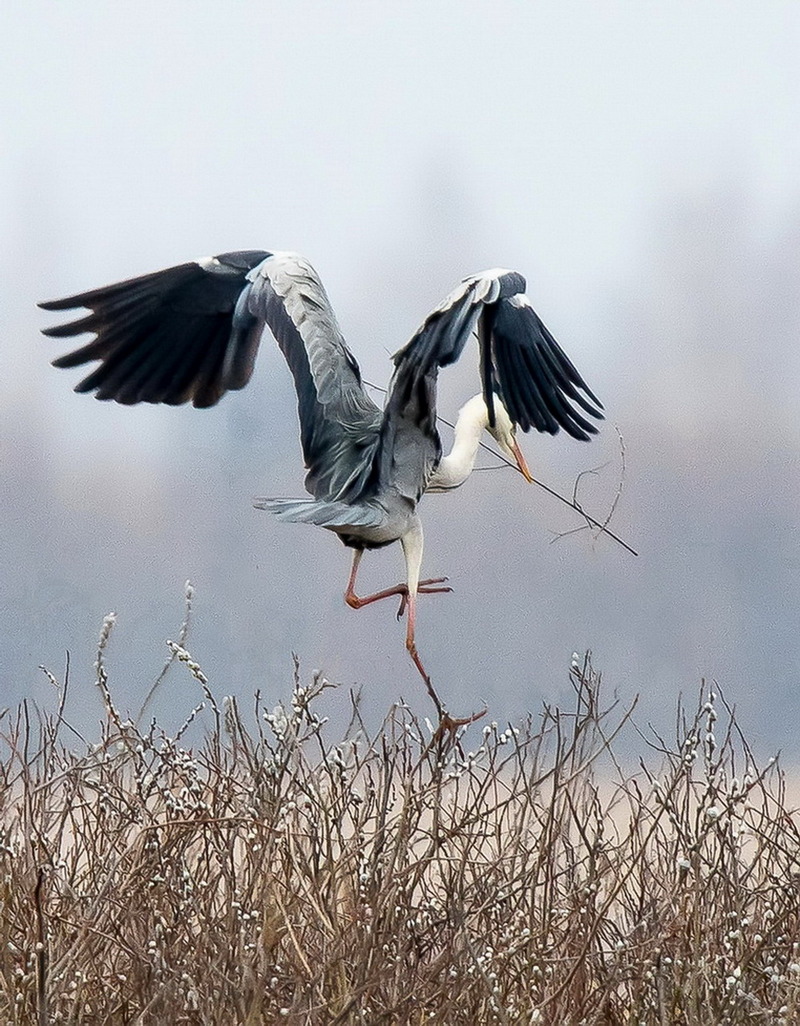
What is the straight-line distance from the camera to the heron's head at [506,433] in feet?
20.3

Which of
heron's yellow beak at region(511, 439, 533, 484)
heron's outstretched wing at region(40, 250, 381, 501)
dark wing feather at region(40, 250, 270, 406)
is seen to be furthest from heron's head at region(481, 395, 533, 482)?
dark wing feather at region(40, 250, 270, 406)

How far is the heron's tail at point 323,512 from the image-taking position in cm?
519

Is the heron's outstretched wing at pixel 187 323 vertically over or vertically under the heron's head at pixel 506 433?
over

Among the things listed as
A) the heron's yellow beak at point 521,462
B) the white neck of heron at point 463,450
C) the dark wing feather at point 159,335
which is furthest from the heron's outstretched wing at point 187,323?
the heron's yellow beak at point 521,462

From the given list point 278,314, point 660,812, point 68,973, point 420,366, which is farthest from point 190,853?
point 278,314

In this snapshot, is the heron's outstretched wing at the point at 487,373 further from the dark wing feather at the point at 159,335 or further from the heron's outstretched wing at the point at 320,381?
the dark wing feather at the point at 159,335

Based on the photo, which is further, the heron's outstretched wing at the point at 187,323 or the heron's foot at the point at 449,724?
the heron's outstretched wing at the point at 187,323

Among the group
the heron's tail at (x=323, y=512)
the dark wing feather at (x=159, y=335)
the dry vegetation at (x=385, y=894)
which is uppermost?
the dark wing feather at (x=159, y=335)

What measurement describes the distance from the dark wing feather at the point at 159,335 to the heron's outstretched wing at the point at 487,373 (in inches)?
51.7

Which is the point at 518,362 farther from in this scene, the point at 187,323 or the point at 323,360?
the point at 187,323

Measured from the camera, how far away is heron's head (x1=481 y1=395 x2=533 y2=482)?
243 inches

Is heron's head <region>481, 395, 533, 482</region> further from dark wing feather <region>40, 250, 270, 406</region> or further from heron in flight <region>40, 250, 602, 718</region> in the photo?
dark wing feather <region>40, 250, 270, 406</region>

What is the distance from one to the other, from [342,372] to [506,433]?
2.33 feet

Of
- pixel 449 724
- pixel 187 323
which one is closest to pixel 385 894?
pixel 449 724
